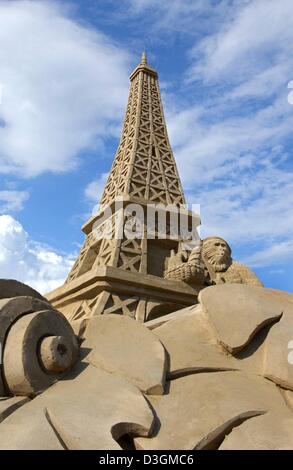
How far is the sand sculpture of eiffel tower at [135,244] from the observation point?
29.1 ft

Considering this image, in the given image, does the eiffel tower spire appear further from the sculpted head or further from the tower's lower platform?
the sculpted head

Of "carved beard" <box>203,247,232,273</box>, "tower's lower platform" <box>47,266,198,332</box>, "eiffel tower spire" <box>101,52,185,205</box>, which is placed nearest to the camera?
"carved beard" <box>203,247,232,273</box>

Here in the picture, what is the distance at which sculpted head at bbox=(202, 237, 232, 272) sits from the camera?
7.31 metres

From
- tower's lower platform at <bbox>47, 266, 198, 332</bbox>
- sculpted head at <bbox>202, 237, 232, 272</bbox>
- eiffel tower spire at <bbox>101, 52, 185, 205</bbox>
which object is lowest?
tower's lower platform at <bbox>47, 266, 198, 332</bbox>

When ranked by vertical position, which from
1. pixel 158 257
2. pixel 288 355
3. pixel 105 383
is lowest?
pixel 105 383

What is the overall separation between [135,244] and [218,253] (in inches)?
157

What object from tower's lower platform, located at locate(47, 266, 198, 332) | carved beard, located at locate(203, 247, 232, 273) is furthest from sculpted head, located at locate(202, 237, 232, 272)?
tower's lower platform, located at locate(47, 266, 198, 332)

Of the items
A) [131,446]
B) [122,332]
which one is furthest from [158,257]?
[131,446]

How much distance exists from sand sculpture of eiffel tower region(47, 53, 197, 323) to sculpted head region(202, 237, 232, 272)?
5.90 feet

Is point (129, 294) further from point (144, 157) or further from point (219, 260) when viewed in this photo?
point (144, 157)

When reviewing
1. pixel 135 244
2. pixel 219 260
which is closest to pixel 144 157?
pixel 135 244
